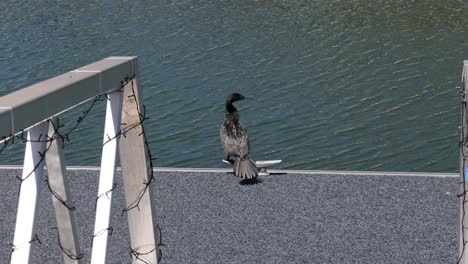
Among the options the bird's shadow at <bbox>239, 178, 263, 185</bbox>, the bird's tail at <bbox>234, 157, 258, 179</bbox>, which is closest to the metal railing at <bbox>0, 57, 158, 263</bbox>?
the bird's tail at <bbox>234, 157, 258, 179</bbox>

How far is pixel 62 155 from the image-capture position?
4844mm

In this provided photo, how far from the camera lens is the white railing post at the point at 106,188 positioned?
17.4ft

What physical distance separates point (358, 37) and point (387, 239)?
14478 mm

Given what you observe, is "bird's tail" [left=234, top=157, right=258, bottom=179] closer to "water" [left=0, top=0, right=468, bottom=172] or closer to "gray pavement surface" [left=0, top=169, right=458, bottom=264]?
"gray pavement surface" [left=0, top=169, right=458, bottom=264]

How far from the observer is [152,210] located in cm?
635

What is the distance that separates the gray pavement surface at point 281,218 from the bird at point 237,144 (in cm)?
16

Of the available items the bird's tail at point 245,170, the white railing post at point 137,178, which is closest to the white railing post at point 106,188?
the white railing post at point 137,178

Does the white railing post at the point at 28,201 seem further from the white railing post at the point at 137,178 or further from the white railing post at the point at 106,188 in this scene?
the white railing post at the point at 137,178

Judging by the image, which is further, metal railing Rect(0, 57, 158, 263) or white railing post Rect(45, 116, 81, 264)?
white railing post Rect(45, 116, 81, 264)

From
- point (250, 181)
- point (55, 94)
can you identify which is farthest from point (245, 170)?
point (55, 94)

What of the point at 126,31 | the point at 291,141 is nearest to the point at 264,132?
the point at 291,141

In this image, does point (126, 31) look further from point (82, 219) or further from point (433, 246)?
point (433, 246)

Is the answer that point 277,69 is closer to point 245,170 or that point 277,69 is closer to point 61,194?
point 245,170

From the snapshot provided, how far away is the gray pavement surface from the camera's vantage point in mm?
8648
